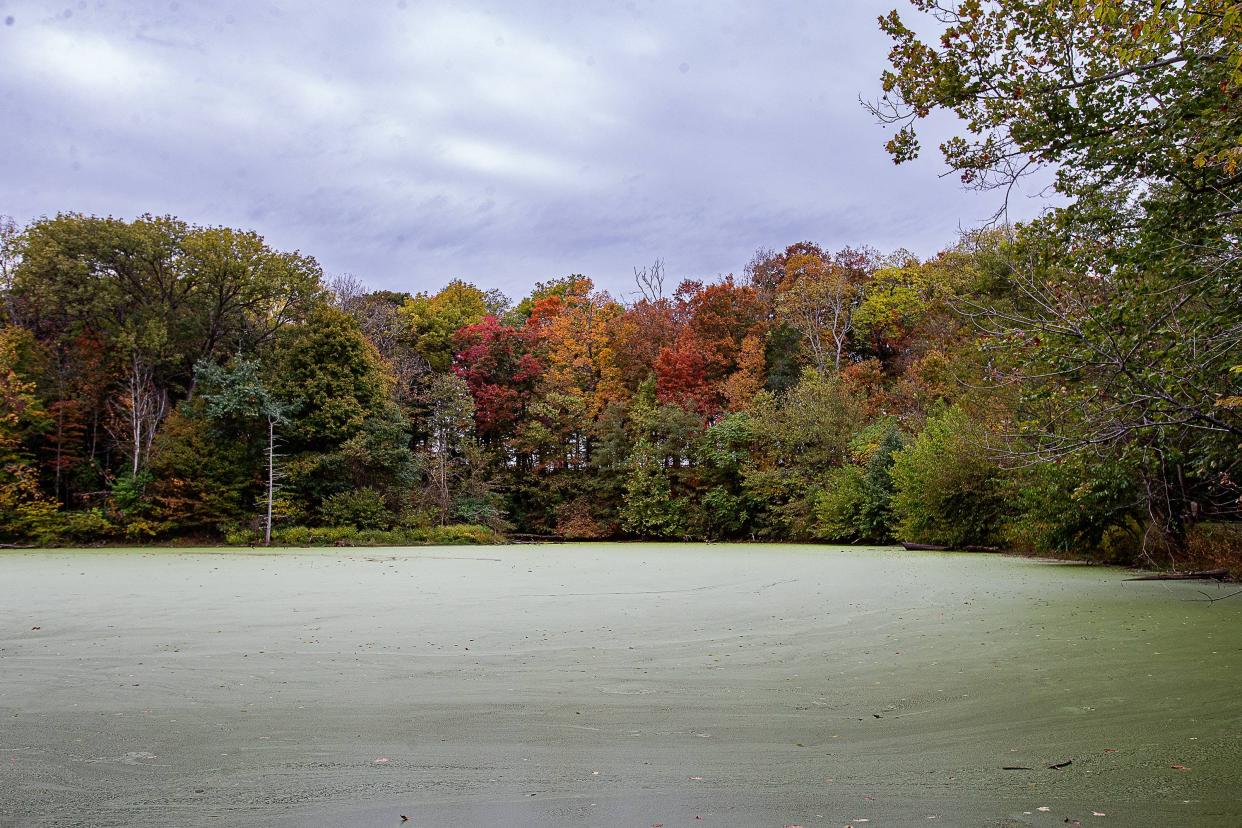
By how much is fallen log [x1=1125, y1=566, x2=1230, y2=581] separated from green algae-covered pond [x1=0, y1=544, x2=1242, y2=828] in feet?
7.08

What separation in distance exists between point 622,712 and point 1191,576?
866cm

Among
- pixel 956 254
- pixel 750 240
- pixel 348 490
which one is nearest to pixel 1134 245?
pixel 956 254

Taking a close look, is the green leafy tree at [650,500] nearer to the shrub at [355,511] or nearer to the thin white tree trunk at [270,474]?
the shrub at [355,511]

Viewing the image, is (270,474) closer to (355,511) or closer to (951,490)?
(355,511)

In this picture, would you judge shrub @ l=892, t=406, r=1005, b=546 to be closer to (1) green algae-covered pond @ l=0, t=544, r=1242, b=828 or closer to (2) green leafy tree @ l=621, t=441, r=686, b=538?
(1) green algae-covered pond @ l=0, t=544, r=1242, b=828

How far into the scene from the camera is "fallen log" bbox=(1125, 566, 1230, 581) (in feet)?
30.1

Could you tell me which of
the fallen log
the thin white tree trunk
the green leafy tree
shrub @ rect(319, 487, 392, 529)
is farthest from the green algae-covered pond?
the green leafy tree

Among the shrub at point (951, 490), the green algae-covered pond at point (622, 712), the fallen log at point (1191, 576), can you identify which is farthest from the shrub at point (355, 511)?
the fallen log at point (1191, 576)

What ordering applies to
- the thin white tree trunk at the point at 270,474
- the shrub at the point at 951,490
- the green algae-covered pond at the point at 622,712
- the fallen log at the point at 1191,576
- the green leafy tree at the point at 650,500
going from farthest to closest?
the green leafy tree at the point at 650,500 < the thin white tree trunk at the point at 270,474 < the shrub at the point at 951,490 < the fallen log at the point at 1191,576 < the green algae-covered pond at the point at 622,712

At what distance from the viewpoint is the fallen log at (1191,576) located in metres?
9.18

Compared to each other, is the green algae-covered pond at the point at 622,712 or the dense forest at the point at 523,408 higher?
the dense forest at the point at 523,408

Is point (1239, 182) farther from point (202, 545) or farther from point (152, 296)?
point (152, 296)

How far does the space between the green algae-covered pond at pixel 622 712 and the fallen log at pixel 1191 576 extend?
216 centimetres

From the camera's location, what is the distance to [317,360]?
73.7ft
